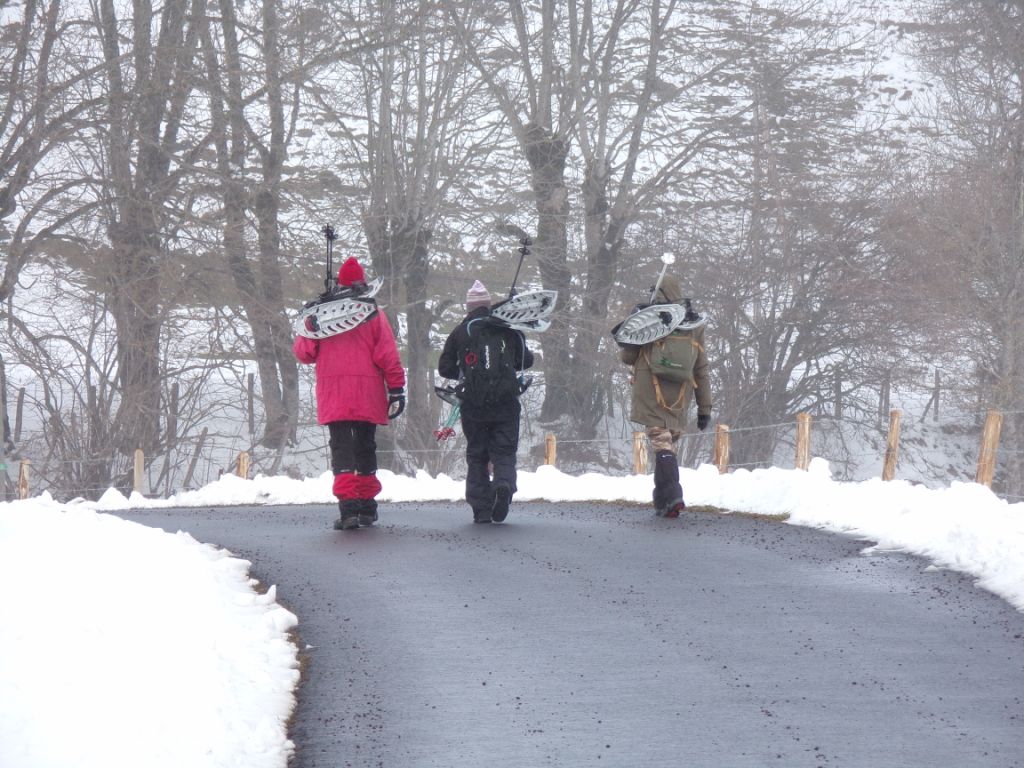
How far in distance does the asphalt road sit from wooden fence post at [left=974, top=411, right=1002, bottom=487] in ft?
13.1

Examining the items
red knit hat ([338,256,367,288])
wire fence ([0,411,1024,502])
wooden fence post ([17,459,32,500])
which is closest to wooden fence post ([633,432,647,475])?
wire fence ([0,411,1024,502])

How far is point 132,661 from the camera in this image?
17.4 ft

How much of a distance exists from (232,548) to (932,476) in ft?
75.0

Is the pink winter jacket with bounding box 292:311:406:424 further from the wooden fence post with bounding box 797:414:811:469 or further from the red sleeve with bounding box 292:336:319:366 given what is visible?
the wooden fence post with bounding box 797:414:811:469

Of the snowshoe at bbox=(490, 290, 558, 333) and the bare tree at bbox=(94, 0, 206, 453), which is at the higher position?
the bare tree at bbox=(94, 0, 206, 453)

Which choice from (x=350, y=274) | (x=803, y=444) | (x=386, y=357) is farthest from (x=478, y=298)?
(x=803, y=444)

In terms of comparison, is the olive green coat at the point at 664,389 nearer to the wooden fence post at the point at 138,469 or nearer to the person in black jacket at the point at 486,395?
the person in black jacket at the point at 486,395

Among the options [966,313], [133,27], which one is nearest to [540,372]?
[966,313]

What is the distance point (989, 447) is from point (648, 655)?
8.31 meters

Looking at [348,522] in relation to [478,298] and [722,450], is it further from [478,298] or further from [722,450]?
[722,450]

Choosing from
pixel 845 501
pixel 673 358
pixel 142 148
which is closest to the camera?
pixel 845 501

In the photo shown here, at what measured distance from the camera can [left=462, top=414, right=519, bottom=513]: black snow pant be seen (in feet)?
39.5

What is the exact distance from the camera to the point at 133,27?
2886 cm

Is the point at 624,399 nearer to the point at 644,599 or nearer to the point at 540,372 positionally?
the point at 540,372
